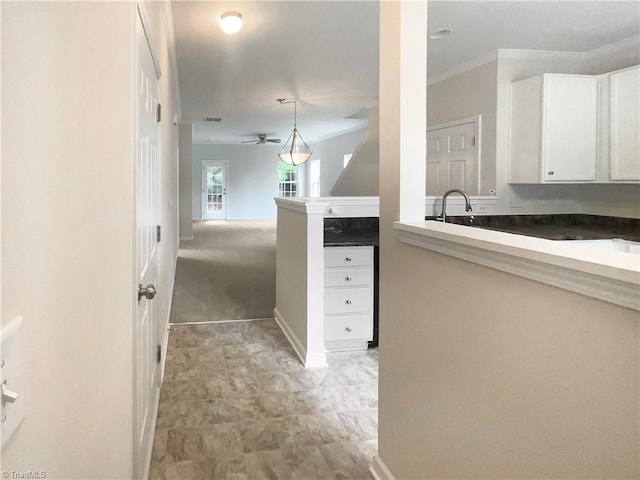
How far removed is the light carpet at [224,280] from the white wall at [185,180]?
0.31 m

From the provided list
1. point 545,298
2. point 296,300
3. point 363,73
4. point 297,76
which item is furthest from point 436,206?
point 545,298

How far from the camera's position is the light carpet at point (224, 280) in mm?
4730

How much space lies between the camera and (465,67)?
504 cm

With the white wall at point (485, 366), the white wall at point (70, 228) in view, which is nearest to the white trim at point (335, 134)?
the white wall at point (485, 366)

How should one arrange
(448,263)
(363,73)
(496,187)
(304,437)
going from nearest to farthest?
(448,263), (304,437), (496,187), (363,73)

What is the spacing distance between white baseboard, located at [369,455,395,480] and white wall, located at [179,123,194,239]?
325 inches

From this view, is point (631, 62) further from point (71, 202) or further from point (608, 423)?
point (71, 202)

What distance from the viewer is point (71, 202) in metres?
0.93

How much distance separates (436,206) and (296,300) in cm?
157

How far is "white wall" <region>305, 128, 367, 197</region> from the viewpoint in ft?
38.1

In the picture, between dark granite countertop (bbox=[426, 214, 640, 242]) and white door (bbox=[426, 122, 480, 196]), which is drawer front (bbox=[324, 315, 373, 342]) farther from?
white door (bbox=[426, 122, 480, 196])

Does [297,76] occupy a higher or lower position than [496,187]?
higher

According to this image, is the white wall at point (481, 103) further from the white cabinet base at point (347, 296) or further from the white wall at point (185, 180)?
the white wall at point (185, 180)

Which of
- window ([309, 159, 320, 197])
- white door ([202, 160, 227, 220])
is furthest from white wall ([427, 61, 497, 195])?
white door ([202, 160, 227, 220])
